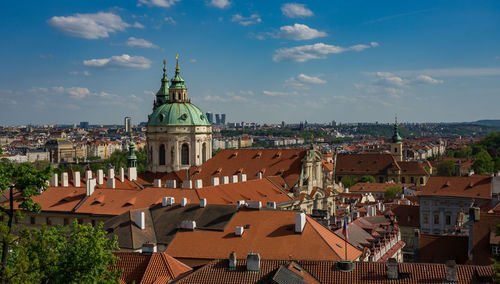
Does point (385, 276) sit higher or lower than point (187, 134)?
lower

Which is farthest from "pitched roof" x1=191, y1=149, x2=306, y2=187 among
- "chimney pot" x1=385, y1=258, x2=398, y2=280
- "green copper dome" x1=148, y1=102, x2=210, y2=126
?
"chimney pot" x1=385, y1=258, x2=398, y2=280

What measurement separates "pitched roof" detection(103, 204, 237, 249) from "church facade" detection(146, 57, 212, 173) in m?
36.4

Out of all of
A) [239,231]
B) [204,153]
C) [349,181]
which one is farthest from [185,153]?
[349,181]

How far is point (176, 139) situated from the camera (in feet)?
274

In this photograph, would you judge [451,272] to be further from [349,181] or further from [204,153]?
[349,181]

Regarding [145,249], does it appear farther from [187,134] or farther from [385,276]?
[187,134]

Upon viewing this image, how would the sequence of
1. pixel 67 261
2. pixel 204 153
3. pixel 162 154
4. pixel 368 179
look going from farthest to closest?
pixel 368 179
pixel 204 153
pixel 162 154
pixel 67 261

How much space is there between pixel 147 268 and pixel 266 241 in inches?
399

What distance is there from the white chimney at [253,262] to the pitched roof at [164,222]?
40.2 ft

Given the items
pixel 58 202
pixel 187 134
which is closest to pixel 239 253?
pixel 58 202

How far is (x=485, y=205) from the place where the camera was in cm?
6369

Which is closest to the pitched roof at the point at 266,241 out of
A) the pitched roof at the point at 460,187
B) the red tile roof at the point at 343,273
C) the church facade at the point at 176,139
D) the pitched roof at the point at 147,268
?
the red tile roof at the point at 343,273

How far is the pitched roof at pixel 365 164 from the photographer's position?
468ft

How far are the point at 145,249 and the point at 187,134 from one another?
50.1 metres
